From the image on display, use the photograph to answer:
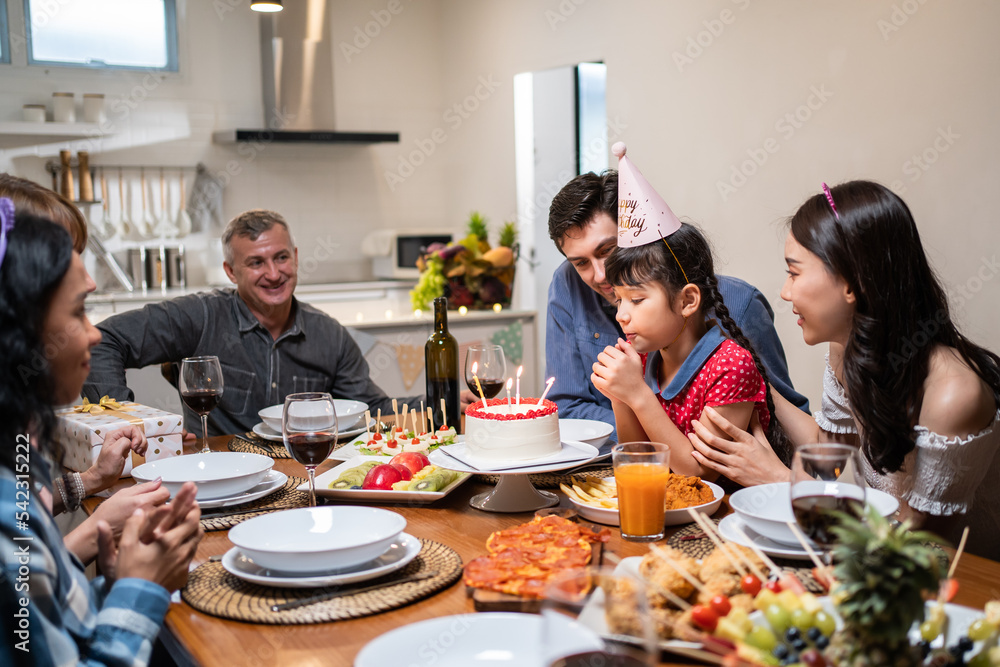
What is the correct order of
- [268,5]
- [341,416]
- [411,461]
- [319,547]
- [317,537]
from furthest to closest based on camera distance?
1. [268,5]
2. [341,416]
3. [411,461]
4. [317,537]
5. [319,547]

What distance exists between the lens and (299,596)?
1176 mm

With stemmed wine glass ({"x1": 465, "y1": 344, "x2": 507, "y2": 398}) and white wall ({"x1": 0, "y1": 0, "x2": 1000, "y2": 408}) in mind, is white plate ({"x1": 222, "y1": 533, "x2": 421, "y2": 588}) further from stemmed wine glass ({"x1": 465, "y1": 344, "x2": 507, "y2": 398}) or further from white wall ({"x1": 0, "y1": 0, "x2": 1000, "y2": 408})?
white wall ({"x1": 0, "y1": 0, "x2": 1000, "y2": 408})

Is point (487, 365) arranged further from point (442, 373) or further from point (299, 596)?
point (299, 596)

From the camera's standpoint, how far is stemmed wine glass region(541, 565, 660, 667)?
2.31 feet

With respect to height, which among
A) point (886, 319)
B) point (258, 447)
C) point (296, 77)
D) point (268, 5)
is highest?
point (296, 77)

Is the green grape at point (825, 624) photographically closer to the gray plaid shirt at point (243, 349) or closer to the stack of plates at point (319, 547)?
the stack of plates at point (319, 547)

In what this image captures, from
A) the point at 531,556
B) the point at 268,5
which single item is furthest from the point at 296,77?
the point at 531,556

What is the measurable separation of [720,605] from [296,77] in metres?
5.63

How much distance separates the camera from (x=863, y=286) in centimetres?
166

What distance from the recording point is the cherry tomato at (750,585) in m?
1.02

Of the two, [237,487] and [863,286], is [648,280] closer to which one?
[863,286]

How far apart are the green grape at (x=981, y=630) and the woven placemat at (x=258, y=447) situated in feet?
4.89

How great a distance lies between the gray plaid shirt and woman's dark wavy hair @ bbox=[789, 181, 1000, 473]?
4.83 feet

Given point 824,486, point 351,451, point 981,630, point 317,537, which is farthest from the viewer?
point 351,451
